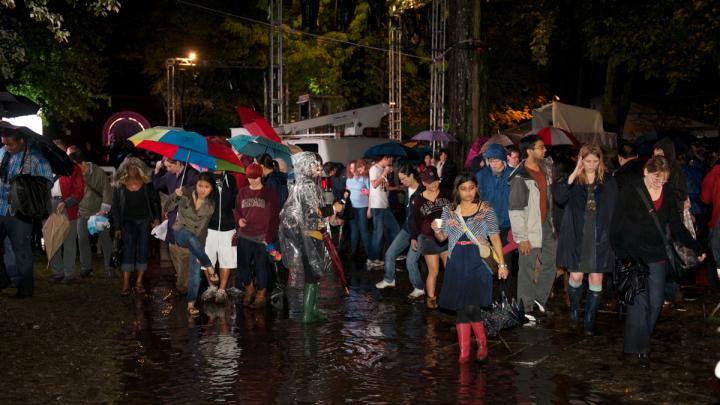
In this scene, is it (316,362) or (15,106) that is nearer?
(316,362)

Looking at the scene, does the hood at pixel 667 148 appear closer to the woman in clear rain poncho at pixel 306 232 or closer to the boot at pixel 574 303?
the boot at pixel 574 303

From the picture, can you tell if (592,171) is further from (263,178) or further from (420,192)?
(263,178)

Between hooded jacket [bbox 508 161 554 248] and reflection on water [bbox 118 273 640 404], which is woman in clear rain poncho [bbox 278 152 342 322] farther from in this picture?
hooded jacket [bbox 508 161 554 248]

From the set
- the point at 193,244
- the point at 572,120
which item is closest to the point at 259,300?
the point at 193,244

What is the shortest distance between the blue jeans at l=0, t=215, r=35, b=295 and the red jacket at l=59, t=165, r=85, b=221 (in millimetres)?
1365

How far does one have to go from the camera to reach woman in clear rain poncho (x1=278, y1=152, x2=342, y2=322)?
445 inches

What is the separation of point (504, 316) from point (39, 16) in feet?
22.7

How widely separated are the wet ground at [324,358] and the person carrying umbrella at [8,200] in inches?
27.4

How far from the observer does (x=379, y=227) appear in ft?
56.4

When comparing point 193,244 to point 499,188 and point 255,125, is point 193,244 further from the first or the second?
point 499,188

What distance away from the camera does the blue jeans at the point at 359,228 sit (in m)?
18.0

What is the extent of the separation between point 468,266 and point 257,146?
5.77 meters

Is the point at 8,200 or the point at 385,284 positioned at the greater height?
the point at 8,200

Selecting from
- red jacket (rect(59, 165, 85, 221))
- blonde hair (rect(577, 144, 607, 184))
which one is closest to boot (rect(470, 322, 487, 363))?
blonde hair (rect(577, 144, 607, 184))
